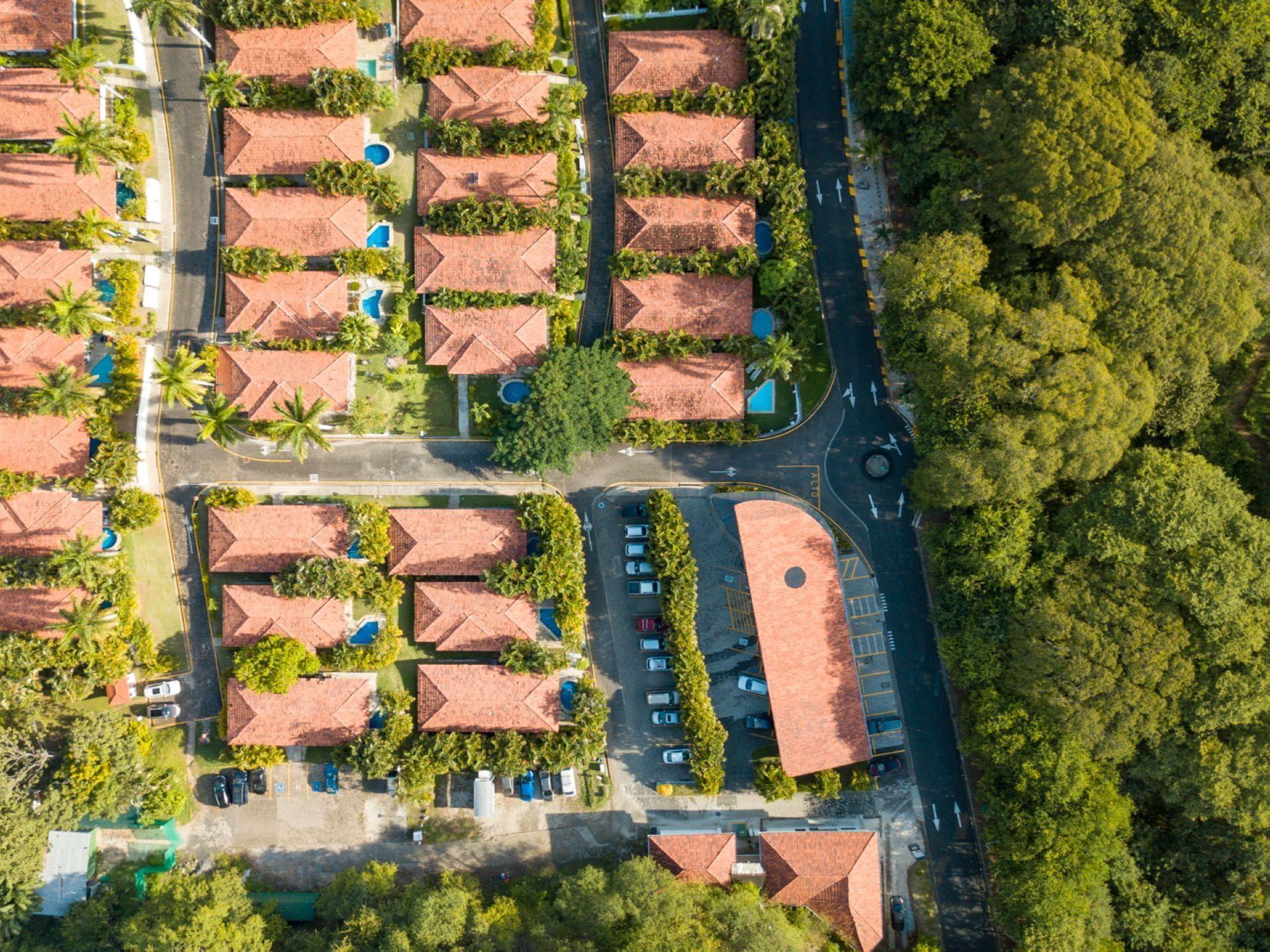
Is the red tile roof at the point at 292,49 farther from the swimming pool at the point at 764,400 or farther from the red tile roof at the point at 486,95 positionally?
the swimming pool at the point at 764,400

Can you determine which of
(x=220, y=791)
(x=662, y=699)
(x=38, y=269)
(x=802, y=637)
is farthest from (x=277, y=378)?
(x=802, y=637)

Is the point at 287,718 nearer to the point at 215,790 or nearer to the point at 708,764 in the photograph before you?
the point at 215,790

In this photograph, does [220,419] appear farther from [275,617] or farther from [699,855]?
[699,855]

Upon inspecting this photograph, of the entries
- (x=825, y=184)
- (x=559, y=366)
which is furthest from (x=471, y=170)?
(x=825, y=184)

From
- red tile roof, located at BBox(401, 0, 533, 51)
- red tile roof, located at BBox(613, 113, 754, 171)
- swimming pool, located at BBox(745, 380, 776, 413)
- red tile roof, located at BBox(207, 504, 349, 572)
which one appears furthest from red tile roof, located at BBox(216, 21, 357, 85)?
swimming pool, located at BBox(745, 380, 776, 413)

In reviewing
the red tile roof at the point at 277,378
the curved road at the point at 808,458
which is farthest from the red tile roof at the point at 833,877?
the red tile roof at the point at 277,378

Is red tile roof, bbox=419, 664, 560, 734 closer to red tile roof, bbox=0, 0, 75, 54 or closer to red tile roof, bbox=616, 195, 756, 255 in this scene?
red tile roof, bbox=616, 195, 756, 255
